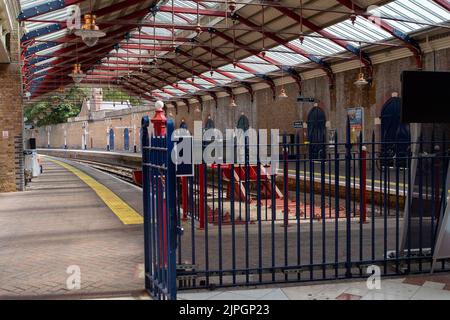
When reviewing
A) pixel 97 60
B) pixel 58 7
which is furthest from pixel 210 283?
pixel 97 60

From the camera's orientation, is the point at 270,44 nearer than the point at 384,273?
No

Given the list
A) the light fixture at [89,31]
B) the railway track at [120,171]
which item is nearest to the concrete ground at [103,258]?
the light fixture at [89,31]

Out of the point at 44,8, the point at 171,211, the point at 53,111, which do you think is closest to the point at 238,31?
the point at 44,8

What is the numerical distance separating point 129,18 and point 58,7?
213 inches

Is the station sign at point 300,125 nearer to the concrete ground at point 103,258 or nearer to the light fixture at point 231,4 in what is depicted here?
the light fixture at point 231,4

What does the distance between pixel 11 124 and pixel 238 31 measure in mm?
9518

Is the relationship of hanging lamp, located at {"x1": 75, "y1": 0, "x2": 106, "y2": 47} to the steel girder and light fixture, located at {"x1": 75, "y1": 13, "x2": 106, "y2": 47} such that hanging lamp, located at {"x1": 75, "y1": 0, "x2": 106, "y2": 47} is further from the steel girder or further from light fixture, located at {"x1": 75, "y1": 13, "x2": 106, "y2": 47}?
the steel girder

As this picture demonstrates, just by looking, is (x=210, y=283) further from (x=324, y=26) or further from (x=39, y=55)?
(x=39, y=55)

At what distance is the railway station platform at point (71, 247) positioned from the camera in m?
4.37

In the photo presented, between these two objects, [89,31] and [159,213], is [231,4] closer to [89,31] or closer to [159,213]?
[89,31]

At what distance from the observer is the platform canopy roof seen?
1341 cm

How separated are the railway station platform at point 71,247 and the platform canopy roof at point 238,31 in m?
4.04

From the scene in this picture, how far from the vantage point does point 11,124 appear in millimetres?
12836
